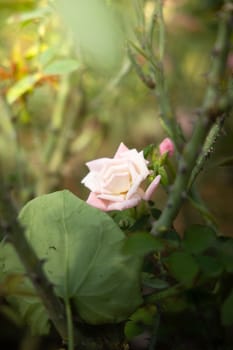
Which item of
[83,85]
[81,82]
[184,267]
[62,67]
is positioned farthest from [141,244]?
[83,85]

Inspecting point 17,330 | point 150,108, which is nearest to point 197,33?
point 150,108

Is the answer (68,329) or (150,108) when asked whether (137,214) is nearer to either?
(68,329)

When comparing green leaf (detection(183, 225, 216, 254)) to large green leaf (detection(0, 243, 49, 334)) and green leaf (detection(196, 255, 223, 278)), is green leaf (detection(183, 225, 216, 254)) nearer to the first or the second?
green leaf (detection(196, 255, 223, 278))

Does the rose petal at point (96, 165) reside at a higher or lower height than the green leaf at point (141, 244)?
higher

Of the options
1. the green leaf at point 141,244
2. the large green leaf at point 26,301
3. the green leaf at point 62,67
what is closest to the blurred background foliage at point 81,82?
the green leaf at point 62,67


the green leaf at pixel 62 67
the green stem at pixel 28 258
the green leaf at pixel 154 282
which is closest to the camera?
the green stem at pixel 28 258

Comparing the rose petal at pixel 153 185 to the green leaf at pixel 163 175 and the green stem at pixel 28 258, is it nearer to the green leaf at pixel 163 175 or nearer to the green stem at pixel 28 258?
the green leaf at pixel 163 175

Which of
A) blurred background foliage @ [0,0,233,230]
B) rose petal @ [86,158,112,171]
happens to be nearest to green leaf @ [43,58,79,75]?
blurred background foliage @ [0,0,233,230]

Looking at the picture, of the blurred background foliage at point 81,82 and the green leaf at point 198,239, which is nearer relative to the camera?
the green leaf at point 198,239
